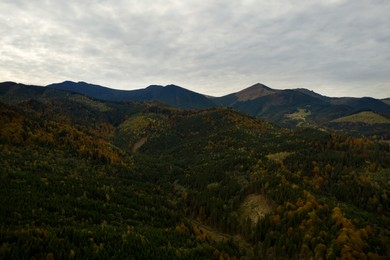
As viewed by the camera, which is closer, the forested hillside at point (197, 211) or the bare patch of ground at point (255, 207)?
the forested hillside at point (197, 211)

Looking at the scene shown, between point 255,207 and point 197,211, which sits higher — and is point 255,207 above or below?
above

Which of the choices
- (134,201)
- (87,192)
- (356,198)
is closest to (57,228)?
(87,192)

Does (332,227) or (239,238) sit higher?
(332,227)

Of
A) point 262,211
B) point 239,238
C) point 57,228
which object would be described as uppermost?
point 57,228

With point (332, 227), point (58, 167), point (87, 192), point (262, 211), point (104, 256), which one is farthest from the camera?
point (58, 167)

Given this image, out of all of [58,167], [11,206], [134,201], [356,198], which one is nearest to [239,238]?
[134,201]

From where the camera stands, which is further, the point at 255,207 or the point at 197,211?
the point at 197,211

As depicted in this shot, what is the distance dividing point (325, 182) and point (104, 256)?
140 meters

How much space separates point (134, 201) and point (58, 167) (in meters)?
53.0

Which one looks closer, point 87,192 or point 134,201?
point 87,192

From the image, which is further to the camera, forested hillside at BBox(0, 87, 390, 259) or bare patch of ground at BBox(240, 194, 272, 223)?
bare patch of ground at BBox(240, 194, 272, 223)

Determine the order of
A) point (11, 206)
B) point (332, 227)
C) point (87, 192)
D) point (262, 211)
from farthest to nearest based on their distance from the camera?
1. point (262, 211)
2. point (87, 192)
3. point (332, 227)
4. point (11, 206)

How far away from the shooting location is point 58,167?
170 m

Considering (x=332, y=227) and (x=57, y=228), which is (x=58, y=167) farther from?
(x=332, y=227)
